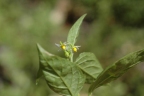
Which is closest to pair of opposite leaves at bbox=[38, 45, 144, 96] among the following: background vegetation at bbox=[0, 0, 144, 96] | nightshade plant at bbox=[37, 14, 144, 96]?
nightshade plant at bbox=[37, 14, 144, 96]

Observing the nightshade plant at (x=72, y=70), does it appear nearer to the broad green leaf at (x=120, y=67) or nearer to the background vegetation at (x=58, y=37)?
the broad green leaf at (x=120, y=67)

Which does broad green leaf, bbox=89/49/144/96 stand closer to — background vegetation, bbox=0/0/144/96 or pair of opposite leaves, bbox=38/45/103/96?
pair of opposite leaves, bbox=38/45/103/96

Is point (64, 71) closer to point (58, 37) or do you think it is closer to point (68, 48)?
point (68, 48)

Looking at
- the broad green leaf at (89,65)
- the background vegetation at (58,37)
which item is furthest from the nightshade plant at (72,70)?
the background vegetation at (58,37)

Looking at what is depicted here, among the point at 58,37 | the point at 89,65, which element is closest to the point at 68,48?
the point at 89,65

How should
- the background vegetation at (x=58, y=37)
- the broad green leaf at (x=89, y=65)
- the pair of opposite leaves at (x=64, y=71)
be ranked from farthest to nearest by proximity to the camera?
the background vegetation at (x=58, y=37), the broad green leaf at (x=89, y=65), the pair of opposite leaves at (x=64, y=71)
